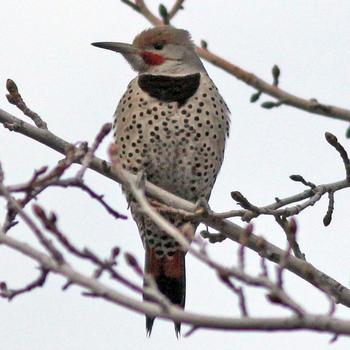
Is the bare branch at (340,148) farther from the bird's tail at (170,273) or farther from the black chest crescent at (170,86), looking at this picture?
the bird's tail at (170,273)

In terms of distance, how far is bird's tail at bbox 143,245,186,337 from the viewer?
7.33 metres

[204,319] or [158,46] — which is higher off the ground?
[158,46]

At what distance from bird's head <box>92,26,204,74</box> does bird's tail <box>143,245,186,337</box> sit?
1388 millimetres

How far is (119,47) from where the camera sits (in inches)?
301

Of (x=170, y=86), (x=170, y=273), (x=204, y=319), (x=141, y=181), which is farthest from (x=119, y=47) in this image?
(x=204, y=319)

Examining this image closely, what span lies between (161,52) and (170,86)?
21.4 inches

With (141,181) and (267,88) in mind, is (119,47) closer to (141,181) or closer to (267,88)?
(141,181)

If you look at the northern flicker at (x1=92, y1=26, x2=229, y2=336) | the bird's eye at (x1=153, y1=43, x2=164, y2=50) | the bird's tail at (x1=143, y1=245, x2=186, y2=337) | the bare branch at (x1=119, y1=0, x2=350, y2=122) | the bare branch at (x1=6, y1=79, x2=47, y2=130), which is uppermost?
the bird's eye at (x1=153, y1=43, x2=164, y2=50)

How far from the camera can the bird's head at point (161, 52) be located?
7703 millimetres

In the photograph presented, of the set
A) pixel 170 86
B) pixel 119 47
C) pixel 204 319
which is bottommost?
pixel 204 319

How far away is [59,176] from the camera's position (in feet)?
13.0

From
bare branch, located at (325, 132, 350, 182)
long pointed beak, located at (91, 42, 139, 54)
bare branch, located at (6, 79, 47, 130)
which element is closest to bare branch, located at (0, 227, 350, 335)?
bare branch, located at (325, 132, 350, 182)

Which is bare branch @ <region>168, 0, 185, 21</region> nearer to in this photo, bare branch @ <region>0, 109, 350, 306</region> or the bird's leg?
bare branch @ <region>0, 109, 350, 306</region>

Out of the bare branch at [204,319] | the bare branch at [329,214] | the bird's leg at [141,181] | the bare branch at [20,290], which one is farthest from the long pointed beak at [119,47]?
the bare branch at [204,319]
